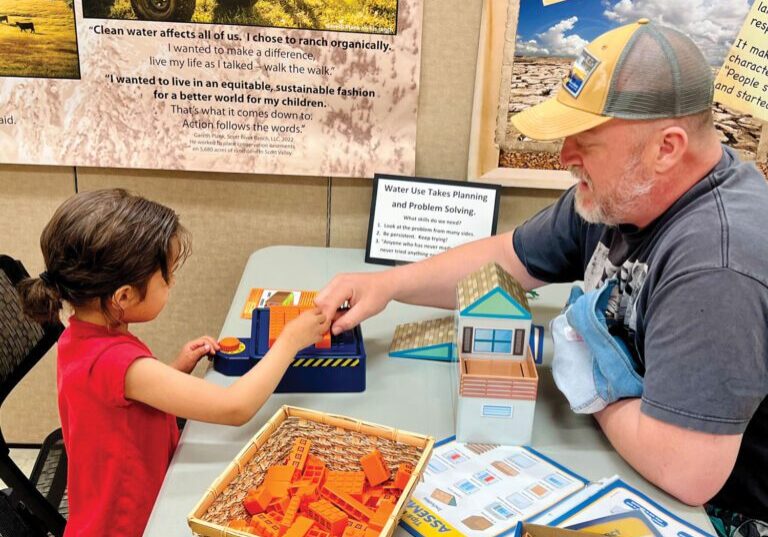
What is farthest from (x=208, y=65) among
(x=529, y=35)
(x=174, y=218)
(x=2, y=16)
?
(x=529, y=35)

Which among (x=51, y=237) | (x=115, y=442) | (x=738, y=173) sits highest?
(x=738, y=173)

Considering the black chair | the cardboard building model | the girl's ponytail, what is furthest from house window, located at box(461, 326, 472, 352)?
the black chair

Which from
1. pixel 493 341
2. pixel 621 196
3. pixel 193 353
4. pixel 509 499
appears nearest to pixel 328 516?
pixel 509 499

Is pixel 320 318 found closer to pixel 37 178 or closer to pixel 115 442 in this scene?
pixel 115 442

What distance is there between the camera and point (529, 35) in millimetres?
1615

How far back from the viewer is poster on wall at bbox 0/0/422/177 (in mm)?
1594

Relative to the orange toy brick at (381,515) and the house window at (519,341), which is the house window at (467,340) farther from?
the orange toy brick at (381,515)

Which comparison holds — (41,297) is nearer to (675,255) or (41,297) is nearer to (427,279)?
(427,279)

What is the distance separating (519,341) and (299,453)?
0.38 m

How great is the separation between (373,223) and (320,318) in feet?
1.91

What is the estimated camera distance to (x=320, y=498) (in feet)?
2.92

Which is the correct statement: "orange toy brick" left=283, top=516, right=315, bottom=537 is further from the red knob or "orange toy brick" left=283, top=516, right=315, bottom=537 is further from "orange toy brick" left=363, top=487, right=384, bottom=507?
the red knob

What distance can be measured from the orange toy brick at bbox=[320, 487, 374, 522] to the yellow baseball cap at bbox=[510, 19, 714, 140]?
1.97 ft

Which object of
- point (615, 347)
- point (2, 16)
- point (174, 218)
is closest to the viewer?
point (615, 347)
